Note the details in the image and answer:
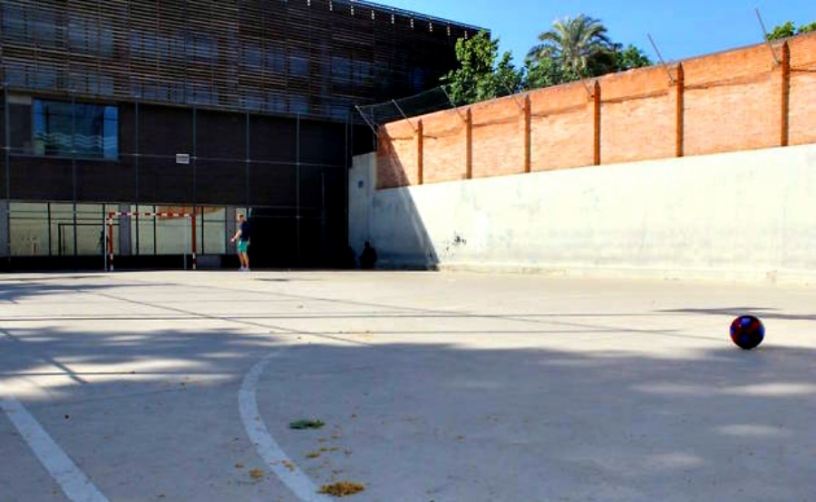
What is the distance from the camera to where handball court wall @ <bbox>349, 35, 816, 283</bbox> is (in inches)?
725

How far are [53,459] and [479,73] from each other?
1309 inches

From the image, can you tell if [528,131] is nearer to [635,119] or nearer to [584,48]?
[635,119]

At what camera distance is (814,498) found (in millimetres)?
3475

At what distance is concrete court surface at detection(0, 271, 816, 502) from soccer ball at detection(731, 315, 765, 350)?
13 cm

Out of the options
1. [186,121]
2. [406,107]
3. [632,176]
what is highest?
[406,107]

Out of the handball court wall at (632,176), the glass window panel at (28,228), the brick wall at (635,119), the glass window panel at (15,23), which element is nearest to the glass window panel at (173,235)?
the glass window panel at (28,228)

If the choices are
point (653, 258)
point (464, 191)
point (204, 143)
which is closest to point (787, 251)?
point (653, 258)

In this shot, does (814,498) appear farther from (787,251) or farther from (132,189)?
(132,189)

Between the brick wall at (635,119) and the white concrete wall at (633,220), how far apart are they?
1.67 ft

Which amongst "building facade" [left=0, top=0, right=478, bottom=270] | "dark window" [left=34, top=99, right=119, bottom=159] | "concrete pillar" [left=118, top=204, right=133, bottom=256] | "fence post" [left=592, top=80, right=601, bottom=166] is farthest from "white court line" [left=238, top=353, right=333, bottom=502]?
"dark window" [left=34, top=99, right=119, bottom=159]

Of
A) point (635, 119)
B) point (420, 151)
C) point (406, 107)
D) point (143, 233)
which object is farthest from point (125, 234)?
point (635, 119)

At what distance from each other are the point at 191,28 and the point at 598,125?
18193 millimetres

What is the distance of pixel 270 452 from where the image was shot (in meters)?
4.29

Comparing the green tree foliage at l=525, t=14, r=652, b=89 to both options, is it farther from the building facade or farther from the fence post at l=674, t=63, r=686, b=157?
the fence post at l=674, t=63, r=686, b=157
